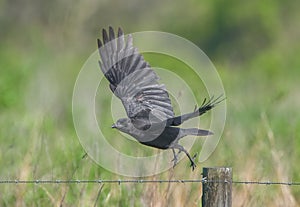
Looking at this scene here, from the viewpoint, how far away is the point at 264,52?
99.0 ft

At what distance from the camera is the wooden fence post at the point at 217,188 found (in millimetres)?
5938

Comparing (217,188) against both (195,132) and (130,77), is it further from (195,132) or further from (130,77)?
(130,77)

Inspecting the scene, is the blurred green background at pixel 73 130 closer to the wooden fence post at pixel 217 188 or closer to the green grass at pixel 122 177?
the green grass at pixel 122 177

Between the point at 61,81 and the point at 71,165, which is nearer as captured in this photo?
the point at 71,165

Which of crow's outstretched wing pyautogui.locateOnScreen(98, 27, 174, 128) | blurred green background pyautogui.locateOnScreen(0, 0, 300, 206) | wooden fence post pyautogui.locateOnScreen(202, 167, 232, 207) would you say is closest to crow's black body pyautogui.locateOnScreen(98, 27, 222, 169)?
crow's outstretched wing pyautogui.locateOnScreen(98, 27, 174, 128)

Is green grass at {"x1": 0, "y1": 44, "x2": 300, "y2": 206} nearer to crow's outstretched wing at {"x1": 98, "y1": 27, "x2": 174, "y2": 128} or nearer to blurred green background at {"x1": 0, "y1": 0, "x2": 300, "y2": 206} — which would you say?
blurred green background at {"x1": 0, "y1": 0, "x2": 300, "y2": 206}

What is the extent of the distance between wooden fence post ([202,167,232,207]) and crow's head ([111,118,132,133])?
1.26 m

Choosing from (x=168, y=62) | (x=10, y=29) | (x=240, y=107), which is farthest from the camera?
(x=10, y=29)

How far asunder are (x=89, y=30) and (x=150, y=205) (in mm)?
24116

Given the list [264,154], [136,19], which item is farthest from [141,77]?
[136,19]

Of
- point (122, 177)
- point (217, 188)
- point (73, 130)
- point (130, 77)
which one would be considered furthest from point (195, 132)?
point (73, 130)

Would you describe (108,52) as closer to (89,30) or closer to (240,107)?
(240,107)

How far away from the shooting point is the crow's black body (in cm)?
718

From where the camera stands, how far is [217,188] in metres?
5.95
